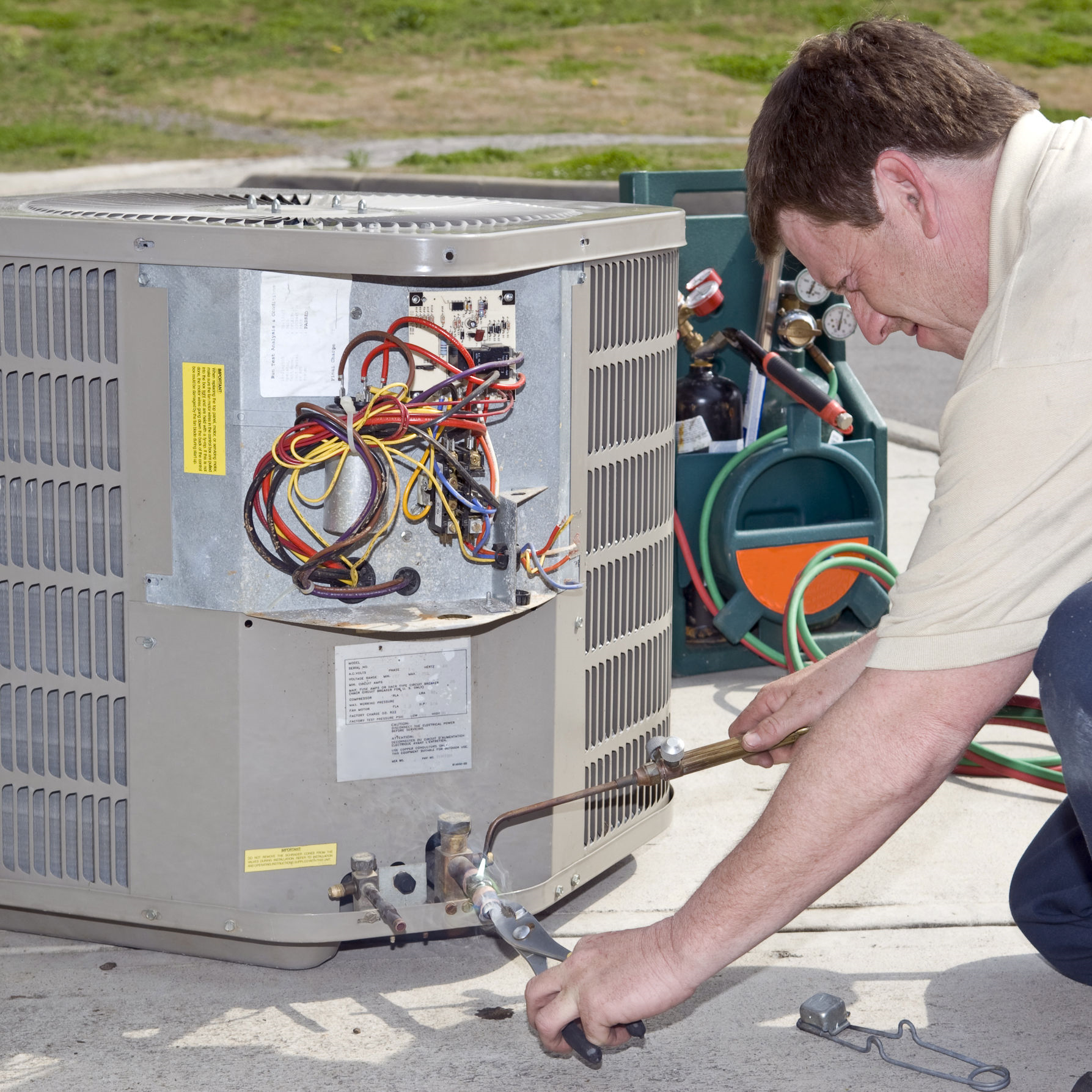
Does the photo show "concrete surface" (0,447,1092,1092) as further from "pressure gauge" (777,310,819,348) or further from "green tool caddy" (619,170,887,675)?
"pressure gauge" (777,310,819,348)

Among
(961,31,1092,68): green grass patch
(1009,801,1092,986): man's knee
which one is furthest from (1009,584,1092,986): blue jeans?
(961,31,1092,68): green grass patch

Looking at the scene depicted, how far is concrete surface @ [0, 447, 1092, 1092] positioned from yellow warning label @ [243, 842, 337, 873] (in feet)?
0.71

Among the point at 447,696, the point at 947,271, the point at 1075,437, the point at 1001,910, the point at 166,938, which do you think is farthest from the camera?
the point at 1001,910

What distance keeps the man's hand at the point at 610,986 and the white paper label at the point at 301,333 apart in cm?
83

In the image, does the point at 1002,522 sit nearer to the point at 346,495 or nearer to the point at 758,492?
the point at 346,495

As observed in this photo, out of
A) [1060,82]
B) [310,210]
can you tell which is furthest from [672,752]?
[1060,82]

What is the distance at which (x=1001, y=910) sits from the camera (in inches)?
92.2

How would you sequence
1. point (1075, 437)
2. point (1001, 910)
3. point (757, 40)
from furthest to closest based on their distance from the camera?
point (757, 40)
point (1001, 910)
point (1075, 437)

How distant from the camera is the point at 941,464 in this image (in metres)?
1.46

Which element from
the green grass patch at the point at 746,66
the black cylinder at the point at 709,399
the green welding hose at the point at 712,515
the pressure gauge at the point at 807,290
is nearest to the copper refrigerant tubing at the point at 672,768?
the green welding hose at the point at 712,515

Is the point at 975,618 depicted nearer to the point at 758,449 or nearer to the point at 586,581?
the point at 586,581

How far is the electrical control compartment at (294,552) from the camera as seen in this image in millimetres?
1872

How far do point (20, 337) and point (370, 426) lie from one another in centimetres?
51

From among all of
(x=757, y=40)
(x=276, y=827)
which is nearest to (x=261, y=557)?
(x=276, y=827)
